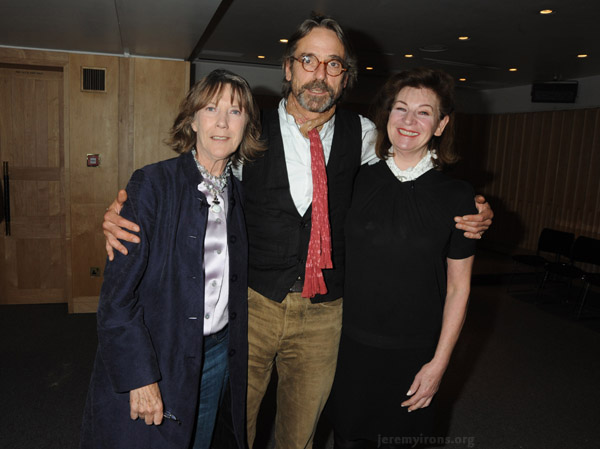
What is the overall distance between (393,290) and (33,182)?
484cm

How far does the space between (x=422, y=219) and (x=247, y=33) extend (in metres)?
4.16

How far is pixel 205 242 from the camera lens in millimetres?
1622

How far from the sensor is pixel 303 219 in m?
1.85

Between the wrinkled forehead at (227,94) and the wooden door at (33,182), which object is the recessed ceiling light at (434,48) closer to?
the wooden door at (33,182)

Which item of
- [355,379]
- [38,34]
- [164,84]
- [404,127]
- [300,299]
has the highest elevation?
[38,34]

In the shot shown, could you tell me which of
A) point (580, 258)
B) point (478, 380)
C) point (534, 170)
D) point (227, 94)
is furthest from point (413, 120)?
point (534, 170)

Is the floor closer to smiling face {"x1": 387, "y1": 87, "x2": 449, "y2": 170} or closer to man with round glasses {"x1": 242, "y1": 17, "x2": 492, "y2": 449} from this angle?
man with round glasses {"x1": 242, "y1": 17, "x2": 492, "y2": 449}

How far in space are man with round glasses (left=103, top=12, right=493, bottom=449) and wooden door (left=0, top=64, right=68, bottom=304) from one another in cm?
416

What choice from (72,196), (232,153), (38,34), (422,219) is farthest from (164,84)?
(422,219)

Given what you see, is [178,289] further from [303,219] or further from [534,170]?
[534,170]

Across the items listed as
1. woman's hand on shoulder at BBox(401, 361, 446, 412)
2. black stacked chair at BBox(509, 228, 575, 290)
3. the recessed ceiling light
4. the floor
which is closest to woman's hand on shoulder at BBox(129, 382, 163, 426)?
woman's hand on shoulder at BBox(401, 361, 446, 412)

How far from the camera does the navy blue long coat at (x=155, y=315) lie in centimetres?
142

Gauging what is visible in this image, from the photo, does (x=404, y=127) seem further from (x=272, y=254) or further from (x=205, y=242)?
(x=205, y=242)

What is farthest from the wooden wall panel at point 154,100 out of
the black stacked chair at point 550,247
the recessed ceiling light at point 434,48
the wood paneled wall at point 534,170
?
the wood paneled wall at point 534,170
